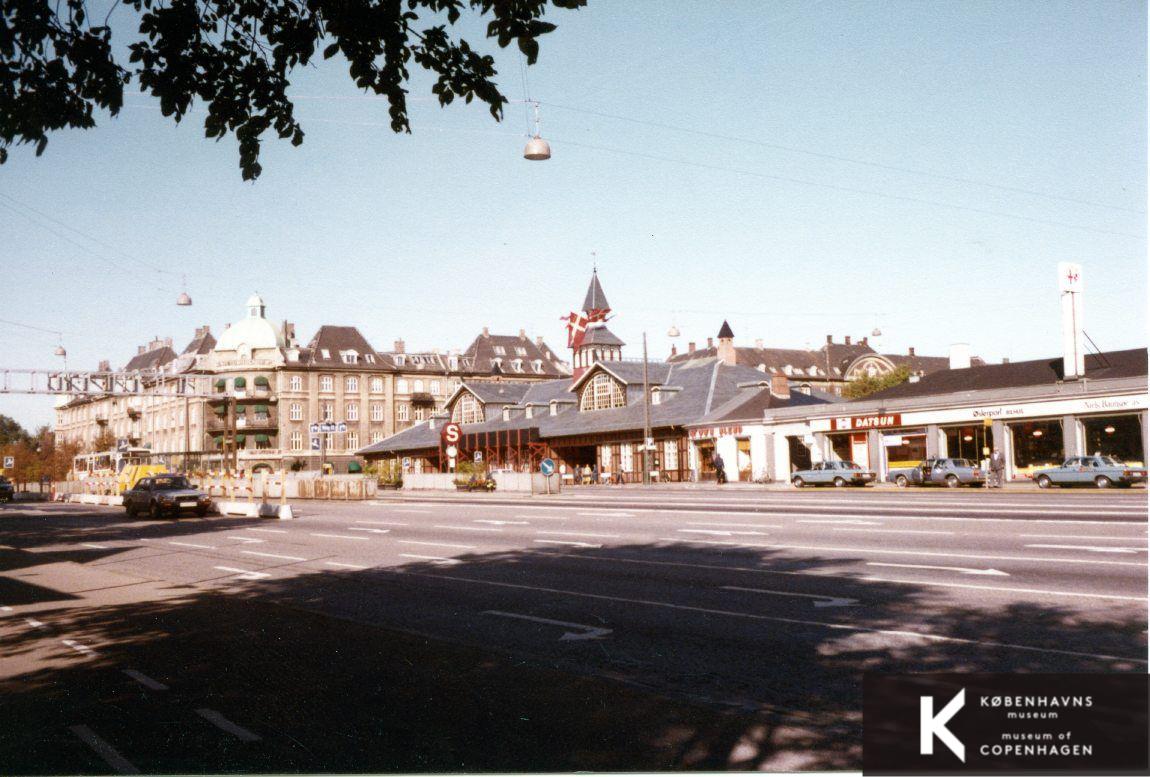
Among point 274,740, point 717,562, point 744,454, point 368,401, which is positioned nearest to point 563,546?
point 717,562

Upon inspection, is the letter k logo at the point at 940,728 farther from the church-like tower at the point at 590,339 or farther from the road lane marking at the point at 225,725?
the church-like tower at the point at 590,339

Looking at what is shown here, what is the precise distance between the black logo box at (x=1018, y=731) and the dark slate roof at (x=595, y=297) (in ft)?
265

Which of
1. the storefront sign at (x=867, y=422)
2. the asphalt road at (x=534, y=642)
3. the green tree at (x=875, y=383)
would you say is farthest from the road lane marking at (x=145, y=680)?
the green tree at (x=875, y=383)

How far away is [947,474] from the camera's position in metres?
42.6

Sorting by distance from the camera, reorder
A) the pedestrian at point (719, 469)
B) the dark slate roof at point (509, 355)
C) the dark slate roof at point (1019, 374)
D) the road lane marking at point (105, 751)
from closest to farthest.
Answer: the road lane marking at point (105, 751) → the dark slate roof at point (1019, 374) → the pedestrian at point (719, 469) → the dark slate roof at point (509, 355)

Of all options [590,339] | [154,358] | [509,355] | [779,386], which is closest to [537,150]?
[779,386]

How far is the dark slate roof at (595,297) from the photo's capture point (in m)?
86.2

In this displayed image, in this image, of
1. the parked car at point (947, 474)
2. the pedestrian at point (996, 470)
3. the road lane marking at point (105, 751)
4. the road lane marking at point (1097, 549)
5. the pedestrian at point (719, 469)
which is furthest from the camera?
the pedestrian at point (719, 469)

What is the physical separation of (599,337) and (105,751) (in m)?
75.6

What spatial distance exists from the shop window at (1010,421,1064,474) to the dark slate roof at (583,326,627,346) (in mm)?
40453

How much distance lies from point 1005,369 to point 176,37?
52108 millimetres

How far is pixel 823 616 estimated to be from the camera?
10.2 meters

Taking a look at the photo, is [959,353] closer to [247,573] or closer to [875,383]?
[875,383]

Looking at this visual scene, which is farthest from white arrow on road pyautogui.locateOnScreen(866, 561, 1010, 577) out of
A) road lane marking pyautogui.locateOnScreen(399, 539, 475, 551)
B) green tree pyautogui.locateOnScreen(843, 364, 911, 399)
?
green tree pyautogui.locateOnScreen(843, 364, 911, 399)
